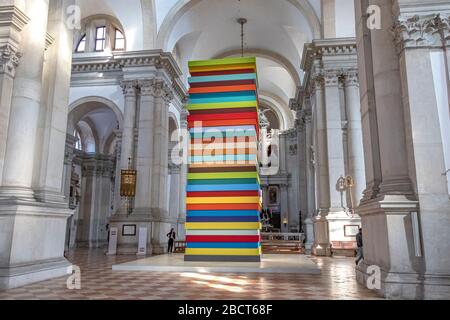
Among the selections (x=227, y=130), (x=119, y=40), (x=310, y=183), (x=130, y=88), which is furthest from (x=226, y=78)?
(x=119, y=40)

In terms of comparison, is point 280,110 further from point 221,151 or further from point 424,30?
point 424,30

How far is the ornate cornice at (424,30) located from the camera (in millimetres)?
6773

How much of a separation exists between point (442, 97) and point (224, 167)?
635 centimetres

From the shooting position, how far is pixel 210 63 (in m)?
12.0

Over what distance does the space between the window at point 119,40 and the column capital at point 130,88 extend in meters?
3.04

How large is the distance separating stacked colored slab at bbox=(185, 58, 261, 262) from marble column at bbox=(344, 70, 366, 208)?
5831 mm

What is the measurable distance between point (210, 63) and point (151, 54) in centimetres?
679

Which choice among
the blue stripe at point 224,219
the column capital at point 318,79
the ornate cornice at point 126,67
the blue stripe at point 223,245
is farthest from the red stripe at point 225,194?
the ornate cornice at point 126,67

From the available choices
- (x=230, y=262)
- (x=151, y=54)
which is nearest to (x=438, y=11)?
(x=230, y=262)

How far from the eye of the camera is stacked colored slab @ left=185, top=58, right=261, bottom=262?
11.1m

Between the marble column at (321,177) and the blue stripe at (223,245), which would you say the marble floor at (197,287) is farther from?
the marble column at (321,177)

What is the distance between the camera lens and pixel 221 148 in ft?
37.4

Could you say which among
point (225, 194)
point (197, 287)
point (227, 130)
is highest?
point (227, 130)

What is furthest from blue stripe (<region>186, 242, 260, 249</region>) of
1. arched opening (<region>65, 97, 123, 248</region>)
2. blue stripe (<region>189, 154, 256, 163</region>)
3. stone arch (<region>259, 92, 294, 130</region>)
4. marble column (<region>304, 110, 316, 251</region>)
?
stone arch (<region>259, 92, 294, 130</region>)
